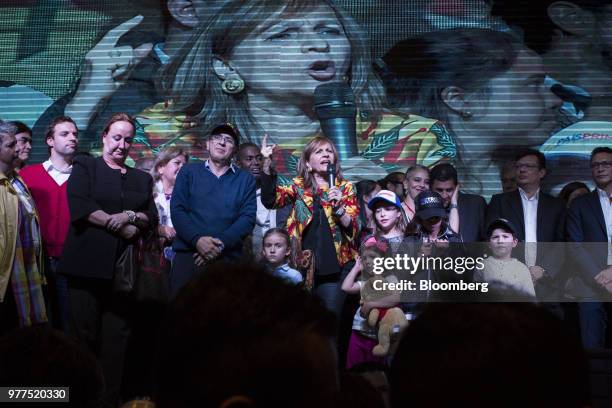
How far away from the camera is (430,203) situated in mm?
5711

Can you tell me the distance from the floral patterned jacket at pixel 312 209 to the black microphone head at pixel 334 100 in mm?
2791

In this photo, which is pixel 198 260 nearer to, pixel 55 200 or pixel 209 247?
pixel 209 247

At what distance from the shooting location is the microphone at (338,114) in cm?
845

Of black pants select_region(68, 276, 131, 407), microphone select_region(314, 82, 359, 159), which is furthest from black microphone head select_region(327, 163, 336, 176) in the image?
microphone select_region(314, 82, 359, 159)

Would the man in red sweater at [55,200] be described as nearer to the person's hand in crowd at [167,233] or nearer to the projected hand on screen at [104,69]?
the person's hand in crowd at [167,233]

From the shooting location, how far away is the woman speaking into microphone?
5.70m

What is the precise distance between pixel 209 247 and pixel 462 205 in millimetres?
2133

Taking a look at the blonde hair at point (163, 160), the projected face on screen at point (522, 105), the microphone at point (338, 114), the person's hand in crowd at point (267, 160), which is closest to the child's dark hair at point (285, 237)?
the person's hand in crowd at point (267, 160)

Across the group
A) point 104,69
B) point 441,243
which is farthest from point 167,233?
point 104,69

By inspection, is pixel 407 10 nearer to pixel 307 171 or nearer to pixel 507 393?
pixel 307 171

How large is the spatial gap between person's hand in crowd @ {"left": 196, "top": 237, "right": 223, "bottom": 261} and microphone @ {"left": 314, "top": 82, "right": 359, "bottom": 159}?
3.26 metres

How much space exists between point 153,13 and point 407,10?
2.49 meters

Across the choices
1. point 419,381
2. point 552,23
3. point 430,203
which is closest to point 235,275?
point 419,381

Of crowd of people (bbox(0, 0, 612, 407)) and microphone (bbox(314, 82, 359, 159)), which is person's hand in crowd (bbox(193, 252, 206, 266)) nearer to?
crowd of people (bbox(0, 0, 612, 407))
